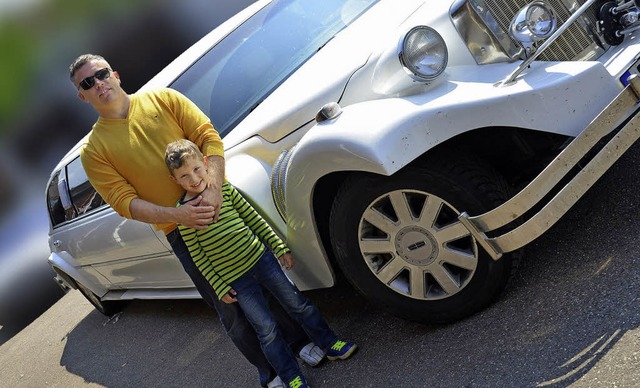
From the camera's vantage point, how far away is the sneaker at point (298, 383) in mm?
3434

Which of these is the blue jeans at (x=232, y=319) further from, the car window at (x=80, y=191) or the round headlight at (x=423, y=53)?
the car window at (x=80, y=191)

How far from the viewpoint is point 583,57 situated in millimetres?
3367

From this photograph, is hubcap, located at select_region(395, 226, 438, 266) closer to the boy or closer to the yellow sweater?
the boy

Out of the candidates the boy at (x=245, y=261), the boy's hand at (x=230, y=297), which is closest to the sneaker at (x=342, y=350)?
the boy at (x=245, y=261)

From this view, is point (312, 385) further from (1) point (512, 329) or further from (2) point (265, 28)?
(2) point (265, 28)

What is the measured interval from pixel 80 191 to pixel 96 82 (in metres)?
2.31

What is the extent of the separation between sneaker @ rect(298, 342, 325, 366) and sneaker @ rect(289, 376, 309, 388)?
0.24 m

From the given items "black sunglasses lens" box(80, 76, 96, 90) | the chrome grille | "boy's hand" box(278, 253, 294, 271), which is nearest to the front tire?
"boy's hand" box(278, 253, 294, 271)

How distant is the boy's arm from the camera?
3457 mm

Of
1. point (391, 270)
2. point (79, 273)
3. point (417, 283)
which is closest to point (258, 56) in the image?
point (391, 270)

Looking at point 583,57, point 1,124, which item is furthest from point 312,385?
point 1,124

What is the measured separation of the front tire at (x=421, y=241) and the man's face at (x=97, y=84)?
1.25 m

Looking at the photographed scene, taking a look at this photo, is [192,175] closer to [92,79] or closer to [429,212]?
[92,79]

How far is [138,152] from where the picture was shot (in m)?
3.43
